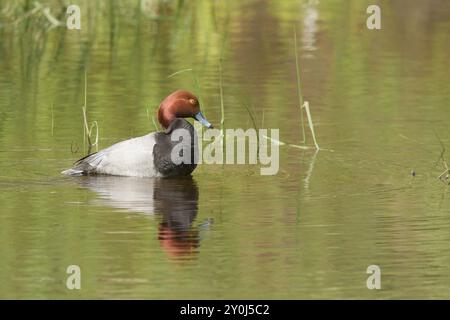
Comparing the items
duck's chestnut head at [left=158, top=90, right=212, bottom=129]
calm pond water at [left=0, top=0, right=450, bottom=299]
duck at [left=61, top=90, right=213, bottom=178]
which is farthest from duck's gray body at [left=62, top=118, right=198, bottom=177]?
duck's chestnut head at [left=158, top=90, right=212, bottom=129]

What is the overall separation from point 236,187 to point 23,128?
2630 mm

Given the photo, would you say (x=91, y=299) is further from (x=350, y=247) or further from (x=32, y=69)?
(x=32, y=69)

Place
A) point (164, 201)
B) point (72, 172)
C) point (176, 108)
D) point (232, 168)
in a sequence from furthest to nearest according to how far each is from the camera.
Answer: point (176, 108) → point (232, 168) → point (72, 172) → point (164, 201)

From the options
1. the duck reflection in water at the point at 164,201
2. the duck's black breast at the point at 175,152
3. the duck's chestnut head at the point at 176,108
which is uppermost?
the duck's chestnut head at the point at 176,108

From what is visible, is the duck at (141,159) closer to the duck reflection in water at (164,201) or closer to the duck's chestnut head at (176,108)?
the duck reflection in water at (164,201)

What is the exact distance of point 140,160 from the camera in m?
11.3

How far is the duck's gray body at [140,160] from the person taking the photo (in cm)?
1130

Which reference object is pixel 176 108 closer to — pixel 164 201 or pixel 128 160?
pixel 128 160

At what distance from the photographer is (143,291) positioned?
7.98 metres

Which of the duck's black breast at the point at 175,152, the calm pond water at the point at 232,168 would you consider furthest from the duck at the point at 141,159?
the calm pond water at the point at 232,168

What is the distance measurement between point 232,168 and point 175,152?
1.71ft

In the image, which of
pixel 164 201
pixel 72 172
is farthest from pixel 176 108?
pixel 164 201

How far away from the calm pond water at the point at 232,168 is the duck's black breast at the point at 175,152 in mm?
128

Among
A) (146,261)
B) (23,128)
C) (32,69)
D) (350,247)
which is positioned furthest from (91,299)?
(32,69)
